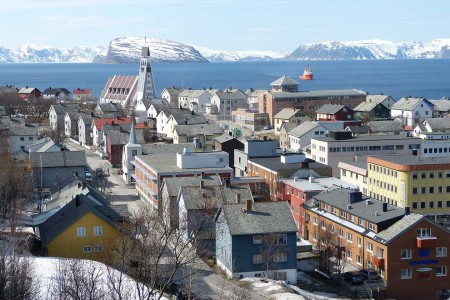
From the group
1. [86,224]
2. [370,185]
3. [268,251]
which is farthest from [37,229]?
[370,185]

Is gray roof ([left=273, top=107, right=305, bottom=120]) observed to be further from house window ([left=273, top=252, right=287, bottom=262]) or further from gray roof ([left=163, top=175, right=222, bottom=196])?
house window ([left=273, top=252, right=287, bottom=262])

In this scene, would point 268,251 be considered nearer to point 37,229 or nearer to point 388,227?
point 388,227

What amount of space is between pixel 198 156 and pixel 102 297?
1461 cm

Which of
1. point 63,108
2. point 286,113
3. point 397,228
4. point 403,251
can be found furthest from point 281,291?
point 63,108

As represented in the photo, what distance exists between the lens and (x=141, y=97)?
215 feet

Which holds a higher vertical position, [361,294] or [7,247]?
[7,247]

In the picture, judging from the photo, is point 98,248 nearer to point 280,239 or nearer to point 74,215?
point 74,215

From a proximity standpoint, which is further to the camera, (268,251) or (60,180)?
(60,180)

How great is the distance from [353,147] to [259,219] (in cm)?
1448

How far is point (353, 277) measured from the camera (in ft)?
A: 72.5

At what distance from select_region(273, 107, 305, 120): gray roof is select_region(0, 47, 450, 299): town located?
5.94 m

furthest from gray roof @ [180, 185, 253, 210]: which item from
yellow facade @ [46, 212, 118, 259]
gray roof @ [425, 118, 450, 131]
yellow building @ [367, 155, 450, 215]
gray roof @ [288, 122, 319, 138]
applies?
gray roof @ [425, 118, 450, 131]

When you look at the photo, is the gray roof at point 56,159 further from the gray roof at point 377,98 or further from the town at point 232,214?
the gray roof at point 377,98

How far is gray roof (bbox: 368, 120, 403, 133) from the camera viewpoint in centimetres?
4484
